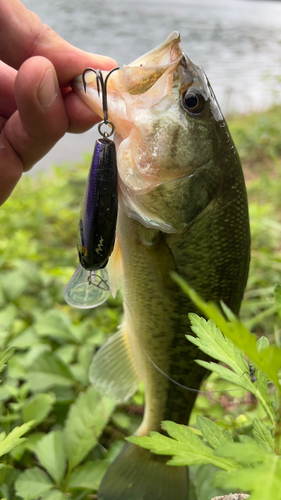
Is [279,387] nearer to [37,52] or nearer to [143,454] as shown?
[143,454]

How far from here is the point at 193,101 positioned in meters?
1.05

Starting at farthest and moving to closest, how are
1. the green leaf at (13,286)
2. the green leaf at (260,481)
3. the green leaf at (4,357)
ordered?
1. the green leaf at (13,286)
2. the green leaf at (4,357)
3. the green leaf at (260,481)

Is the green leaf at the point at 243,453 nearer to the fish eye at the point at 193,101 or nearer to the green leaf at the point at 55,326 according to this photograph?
the fish eye at the point at 193,101

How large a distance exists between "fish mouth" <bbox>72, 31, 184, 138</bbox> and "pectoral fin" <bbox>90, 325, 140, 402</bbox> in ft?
2.53

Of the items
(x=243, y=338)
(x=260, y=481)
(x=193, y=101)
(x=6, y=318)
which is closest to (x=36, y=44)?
(x=193, y=101)

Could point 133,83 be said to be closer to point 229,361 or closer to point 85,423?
point 229,361

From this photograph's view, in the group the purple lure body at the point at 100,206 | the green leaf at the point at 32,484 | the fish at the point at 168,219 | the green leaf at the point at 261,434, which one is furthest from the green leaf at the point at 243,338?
the green leaf at the point at 32,484

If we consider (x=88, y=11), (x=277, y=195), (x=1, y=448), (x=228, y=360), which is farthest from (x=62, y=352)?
(x=88, y=11)

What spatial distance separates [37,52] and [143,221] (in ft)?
2.58

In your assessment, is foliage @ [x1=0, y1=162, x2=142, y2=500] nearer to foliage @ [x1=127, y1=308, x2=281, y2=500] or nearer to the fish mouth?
foliage @ [x1=127, y1=308, x2=281, y2=500]

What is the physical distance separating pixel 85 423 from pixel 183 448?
843mm

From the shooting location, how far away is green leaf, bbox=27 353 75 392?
4.87 ft

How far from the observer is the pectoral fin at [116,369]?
134 cm

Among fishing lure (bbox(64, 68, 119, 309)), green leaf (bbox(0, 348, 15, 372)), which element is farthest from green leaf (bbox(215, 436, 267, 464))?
fishing lure (bbox(64, 68, 119, 309))
